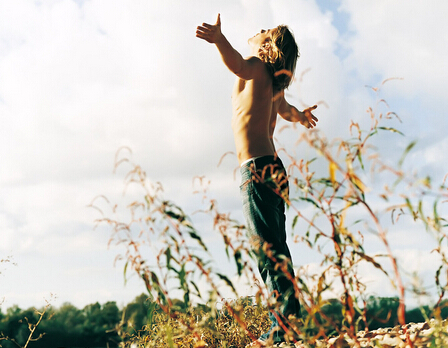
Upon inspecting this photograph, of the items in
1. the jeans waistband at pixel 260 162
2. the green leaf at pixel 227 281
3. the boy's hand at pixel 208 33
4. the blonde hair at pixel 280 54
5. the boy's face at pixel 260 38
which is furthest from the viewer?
the boy's face at pixel 260 38

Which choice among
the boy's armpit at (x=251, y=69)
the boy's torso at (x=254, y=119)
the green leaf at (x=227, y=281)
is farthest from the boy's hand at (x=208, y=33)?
the green leaf at (x=227, y=281)

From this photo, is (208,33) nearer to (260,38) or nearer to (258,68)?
(258,68)

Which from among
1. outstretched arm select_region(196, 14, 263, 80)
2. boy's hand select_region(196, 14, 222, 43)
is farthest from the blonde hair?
boy's hand select_region(196, 14, 222, 43)

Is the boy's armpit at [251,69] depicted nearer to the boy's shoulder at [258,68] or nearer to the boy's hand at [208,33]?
the boy's shoulder at [258,68]

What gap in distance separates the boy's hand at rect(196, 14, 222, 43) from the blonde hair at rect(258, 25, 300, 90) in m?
0.60

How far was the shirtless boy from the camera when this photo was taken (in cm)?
270

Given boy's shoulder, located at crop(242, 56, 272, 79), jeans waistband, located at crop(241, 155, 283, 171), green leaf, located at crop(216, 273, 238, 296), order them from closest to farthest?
green leaf, located at crop(216, 273, 238, 296) → jeans waistband, located at crop(241, 155, 283, 171) → boy's shoulder, located at crop(242, 56, 272, 79)

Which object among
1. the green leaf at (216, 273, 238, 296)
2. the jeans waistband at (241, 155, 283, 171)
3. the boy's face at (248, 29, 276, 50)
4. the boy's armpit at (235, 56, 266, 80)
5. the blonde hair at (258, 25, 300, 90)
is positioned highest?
the boy's face at (248, 29, 276, 50)

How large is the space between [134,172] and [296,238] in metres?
0.60

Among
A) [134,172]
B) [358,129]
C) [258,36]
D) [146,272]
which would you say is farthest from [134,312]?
[258,36]

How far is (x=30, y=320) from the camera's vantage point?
3469mm

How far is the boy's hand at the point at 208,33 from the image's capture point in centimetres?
267

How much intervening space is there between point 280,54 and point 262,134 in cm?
69

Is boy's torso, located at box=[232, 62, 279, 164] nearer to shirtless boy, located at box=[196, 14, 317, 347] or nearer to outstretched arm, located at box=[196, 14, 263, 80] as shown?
shirtless boy, located at box=[196, 14, 317, 347]
